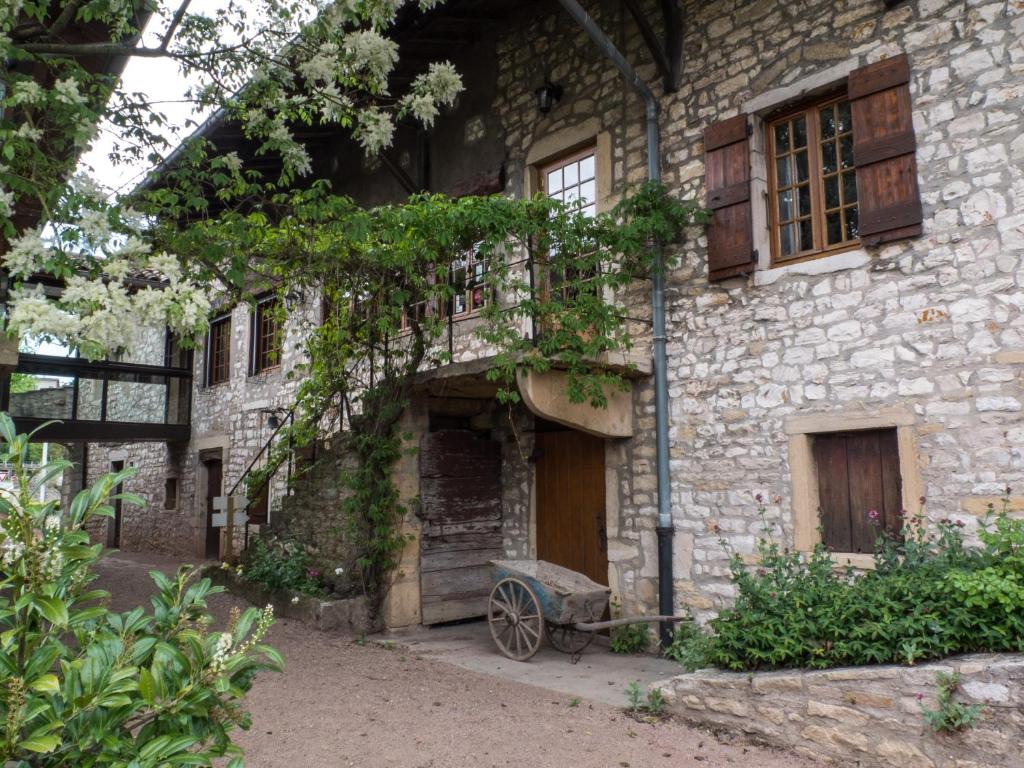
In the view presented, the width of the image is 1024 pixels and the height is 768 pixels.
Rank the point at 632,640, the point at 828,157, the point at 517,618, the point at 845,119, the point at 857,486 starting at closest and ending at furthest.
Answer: the point at 857,486
the point at 845,119
the point at 828,157
the point at 517,618
the point at 632,640

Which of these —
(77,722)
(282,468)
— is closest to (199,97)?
(77,722)

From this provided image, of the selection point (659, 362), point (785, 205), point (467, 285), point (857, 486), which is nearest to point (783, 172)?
point (785, 205)

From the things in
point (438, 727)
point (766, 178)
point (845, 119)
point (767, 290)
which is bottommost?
point (438, 727)

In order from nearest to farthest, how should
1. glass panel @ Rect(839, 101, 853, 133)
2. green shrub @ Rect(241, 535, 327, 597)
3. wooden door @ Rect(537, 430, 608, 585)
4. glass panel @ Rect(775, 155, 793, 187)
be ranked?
1. glass panel @ Rect(839, 101, 853, 133)
2. glass panel @ Rect(775, 155, 793, 187)
3. wooden door @ Rect(537, 430, 608, 585)
4. green shrub @ Rect(241, 535, 327, 597)

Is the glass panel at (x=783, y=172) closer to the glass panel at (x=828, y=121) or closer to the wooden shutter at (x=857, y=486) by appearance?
the glass panel at (x=828, y=121)

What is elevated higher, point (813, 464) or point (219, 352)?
point (219, 352)

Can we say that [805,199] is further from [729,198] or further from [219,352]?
[219,352]

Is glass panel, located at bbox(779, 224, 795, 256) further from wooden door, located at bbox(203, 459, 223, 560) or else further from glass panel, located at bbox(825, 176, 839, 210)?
wooden door, located at bbox(203, 459, 223, 560)

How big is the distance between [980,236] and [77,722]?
17.6 ft

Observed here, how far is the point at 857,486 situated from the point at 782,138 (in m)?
2.74

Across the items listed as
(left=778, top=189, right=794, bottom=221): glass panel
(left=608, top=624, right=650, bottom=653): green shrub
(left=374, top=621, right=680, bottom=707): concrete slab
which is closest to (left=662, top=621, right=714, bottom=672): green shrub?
(left=374, top=621, right=680, bottom=707): concrete slab

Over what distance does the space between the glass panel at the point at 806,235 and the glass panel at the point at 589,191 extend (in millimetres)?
2034

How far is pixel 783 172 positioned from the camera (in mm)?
6367

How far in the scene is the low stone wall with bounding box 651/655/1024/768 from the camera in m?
3.66
